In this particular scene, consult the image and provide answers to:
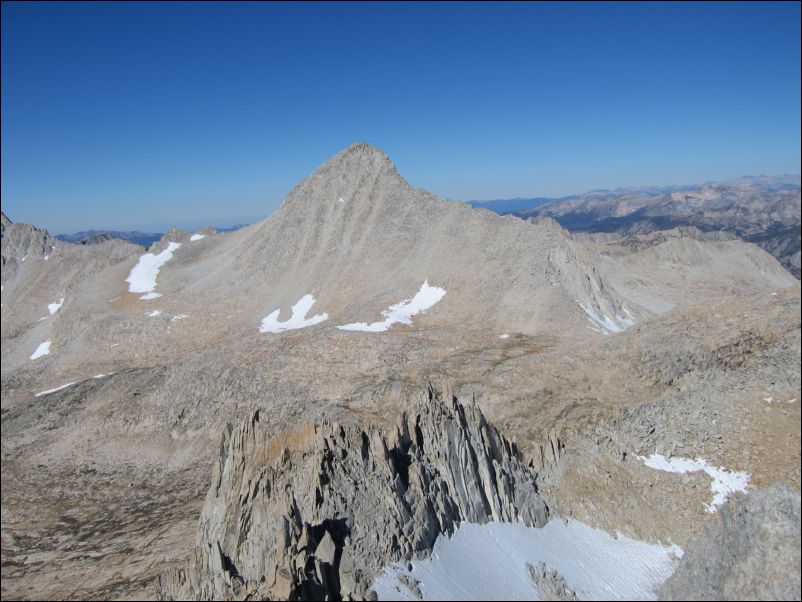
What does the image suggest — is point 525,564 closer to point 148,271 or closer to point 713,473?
point 713,473

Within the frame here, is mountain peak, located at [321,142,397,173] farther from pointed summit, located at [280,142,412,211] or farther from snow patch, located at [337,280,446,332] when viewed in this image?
snow patch, located at [337,280,446,332]

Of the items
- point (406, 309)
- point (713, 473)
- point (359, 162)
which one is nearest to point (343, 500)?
point (713, 473)

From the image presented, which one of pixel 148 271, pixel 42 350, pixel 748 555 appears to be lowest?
pixel 748 555

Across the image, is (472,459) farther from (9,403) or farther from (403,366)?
(9,403)

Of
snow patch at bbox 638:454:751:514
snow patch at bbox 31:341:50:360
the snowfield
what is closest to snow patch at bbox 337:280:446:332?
snow patch at bbox 638:454:751:514

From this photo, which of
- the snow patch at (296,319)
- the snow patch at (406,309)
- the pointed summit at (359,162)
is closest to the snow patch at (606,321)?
the snow patch at (406,309)

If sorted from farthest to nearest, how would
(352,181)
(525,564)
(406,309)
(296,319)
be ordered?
(352,181) → (296,319) → (406,309) → (525,564)
